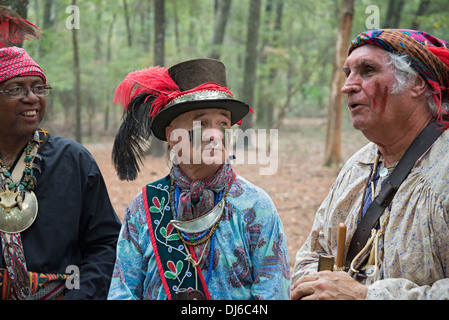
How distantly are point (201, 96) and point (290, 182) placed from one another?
7.50 metres

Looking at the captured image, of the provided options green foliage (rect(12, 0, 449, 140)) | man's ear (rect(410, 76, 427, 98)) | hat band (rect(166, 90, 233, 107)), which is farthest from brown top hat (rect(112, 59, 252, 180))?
green foliage (rect(12, 0, 449, 140))

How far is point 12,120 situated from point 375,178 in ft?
7.61

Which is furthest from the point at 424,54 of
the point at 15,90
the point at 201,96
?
the point at 15,90

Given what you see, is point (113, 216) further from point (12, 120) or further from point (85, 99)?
point (85, 99)

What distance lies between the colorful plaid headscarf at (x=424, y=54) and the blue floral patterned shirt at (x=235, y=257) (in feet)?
3.61

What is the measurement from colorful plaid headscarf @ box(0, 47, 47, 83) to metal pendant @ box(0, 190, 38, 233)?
2.45 ft

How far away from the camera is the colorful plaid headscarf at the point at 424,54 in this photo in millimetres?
2295

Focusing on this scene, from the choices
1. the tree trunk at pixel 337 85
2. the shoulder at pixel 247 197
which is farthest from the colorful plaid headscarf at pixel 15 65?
the tree trunk at pixel 337 85

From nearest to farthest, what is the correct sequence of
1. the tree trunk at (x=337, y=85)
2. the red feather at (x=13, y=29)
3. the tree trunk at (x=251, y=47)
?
the red feather at (x=13, y=29), the tree trunk at (x=337, y=85), the tree trunk at (x=251, y=47)

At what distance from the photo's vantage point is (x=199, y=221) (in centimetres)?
213

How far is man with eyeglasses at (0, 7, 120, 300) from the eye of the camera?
256cm

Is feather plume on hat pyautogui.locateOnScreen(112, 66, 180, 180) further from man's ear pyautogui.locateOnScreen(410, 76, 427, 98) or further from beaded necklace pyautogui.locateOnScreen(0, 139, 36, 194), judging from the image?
man's ear pyautogui.locateOnScreen(410, 76, 427, 98)

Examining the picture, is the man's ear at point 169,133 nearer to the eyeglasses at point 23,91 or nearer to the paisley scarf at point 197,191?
the paisley scarf at point 197,191
